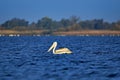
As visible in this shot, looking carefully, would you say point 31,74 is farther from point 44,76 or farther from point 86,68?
point 86,68

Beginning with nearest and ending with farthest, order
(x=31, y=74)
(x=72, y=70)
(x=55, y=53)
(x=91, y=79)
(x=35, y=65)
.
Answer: (x=91, y=79)
(x=31, y=74)
(x=72, y=70)
(x=35, y=65)
(x=55, y=53)

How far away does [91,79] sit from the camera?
22.3 meters

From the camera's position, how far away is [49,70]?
84.6 feet

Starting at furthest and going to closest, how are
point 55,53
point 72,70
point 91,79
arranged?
point 55,53
point 72,70
point 91,79

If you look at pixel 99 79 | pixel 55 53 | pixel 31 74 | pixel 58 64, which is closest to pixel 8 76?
pixel 31 74

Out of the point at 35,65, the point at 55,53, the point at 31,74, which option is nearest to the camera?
the point at 31,74

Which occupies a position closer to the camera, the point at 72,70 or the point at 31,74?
the point at 31,74

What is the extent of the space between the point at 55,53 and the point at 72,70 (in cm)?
1359

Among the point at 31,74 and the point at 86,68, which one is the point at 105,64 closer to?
the point at 86,68

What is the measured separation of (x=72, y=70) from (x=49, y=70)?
132cm

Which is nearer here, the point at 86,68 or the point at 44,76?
the point at 44,76

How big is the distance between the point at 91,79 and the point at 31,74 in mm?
3469

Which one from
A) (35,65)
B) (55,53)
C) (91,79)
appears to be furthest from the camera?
(55,53)

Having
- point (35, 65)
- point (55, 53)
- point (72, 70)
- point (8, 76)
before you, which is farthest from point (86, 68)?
point (55, 53)
